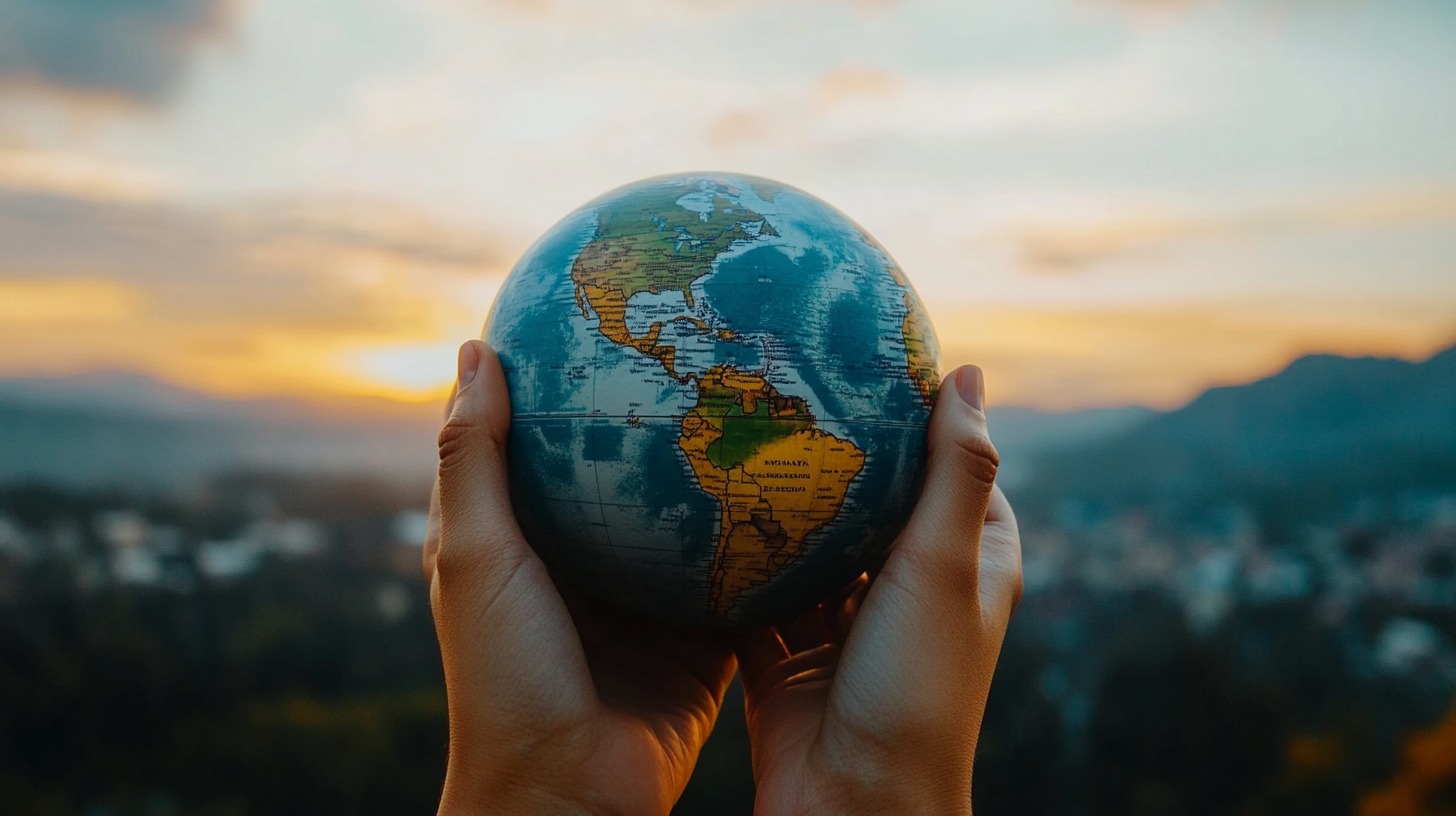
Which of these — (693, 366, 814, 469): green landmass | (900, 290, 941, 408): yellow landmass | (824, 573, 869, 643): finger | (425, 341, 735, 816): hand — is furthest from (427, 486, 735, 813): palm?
(900, 290, 941, 408): yellow landmass

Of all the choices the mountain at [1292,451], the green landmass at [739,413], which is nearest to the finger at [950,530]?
the green landmass at [739,413]

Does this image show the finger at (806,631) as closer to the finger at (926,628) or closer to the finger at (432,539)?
the finger at (926,628)

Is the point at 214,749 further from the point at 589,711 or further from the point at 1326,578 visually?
the point at 1326,578

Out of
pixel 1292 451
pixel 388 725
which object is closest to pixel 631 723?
pixel 388 725

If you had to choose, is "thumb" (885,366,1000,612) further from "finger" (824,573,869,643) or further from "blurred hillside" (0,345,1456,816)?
"blurred hillside" (0,345,1456,816)

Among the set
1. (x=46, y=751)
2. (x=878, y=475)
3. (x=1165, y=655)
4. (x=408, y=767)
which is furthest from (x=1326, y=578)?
(x=878, y=475)
